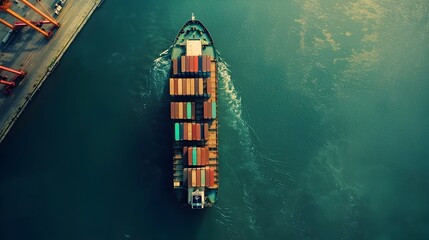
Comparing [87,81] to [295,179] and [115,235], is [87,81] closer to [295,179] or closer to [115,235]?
[115,235]

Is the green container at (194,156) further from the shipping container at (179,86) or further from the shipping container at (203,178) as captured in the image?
the shipping container at (179,86)

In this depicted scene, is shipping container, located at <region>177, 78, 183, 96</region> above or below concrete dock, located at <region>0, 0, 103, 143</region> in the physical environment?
below

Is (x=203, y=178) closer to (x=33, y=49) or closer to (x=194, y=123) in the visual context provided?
(x=194, y=123)

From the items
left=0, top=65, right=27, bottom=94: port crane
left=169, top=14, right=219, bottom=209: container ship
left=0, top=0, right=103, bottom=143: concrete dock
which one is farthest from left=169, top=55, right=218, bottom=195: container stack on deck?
left=0, top=65, right=27, bottom=94: port crane

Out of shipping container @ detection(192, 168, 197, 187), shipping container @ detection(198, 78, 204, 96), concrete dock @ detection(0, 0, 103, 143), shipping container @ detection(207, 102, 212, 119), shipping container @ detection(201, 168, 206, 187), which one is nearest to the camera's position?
shipping container @ detection(192, 168, 197, 187)

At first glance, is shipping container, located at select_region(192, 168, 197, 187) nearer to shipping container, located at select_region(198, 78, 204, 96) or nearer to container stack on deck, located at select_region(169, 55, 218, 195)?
container stack on deck, located at select_region(169, 55, 218, 195)

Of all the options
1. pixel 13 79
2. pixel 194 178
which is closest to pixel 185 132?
pixel 194 178

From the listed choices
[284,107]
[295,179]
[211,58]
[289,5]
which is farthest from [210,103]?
[289,5]
